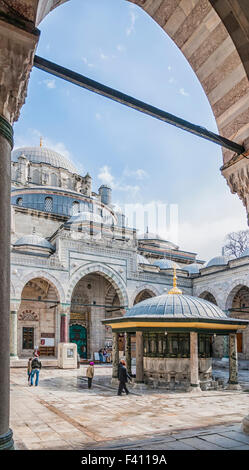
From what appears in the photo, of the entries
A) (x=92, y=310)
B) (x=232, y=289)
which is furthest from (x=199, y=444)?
(x=92, y=310)

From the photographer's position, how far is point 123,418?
694 centimetres

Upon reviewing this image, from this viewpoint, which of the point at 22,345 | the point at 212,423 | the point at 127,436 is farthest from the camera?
the point at 22,345

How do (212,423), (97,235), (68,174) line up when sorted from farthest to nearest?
(68,174), (97,235), (212,423)

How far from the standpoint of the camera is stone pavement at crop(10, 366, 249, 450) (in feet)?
15.4

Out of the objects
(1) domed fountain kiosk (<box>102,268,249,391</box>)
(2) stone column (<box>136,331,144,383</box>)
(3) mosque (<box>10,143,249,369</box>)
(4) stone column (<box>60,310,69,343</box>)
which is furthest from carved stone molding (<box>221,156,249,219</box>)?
(4) stone column (<box>60,310,69,343</box>)

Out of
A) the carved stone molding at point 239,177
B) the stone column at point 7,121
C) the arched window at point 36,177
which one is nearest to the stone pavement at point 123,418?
the stone column at point 7,121

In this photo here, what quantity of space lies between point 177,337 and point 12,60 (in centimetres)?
966

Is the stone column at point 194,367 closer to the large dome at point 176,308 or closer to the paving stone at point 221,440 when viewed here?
the large dome at point 176,308

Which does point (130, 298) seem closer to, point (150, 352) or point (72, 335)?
point (72, 335)

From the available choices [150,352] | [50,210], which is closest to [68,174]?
[50,210]

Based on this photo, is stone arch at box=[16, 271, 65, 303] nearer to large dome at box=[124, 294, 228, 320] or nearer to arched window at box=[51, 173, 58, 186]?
large dome at box=[124, 294, 228, 320]

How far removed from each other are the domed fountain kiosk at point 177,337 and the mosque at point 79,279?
19.4 ft

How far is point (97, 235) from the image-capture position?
23.1 m

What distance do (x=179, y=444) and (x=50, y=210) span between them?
2477 cm
